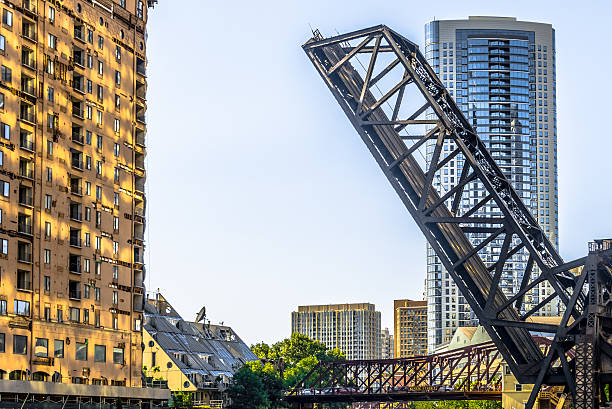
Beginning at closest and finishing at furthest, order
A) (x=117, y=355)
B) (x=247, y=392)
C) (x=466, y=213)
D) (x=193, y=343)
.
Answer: (x=466, y=213), (x=117, y=355), (x=247, y=392), (x=193, y=343)

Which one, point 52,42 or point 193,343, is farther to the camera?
point 193,343

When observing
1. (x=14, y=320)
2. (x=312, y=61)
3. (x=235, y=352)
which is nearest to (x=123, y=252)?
(x=14, y=320)

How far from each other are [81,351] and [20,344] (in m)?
5.92

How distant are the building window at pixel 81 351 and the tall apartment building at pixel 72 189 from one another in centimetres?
10

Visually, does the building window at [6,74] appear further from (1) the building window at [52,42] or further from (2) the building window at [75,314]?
(2) the building window at [75,314]

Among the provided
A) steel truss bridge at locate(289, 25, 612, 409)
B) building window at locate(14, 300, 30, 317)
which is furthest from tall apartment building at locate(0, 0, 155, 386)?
steel truss bridge at locate(289, 25, 612, 409)

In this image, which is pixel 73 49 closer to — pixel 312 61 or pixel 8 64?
pixel 8 64

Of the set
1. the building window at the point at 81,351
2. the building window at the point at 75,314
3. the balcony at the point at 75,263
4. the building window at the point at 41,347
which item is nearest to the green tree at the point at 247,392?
the building window at the point at 81,351

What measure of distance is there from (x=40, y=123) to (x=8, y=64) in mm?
3923

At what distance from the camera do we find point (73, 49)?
6253cm

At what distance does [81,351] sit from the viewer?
200 feet

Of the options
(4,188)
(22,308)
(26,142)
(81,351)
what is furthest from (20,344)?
(26,142)

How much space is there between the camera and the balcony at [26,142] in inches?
2248

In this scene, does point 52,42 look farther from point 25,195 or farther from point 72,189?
point 25,195
